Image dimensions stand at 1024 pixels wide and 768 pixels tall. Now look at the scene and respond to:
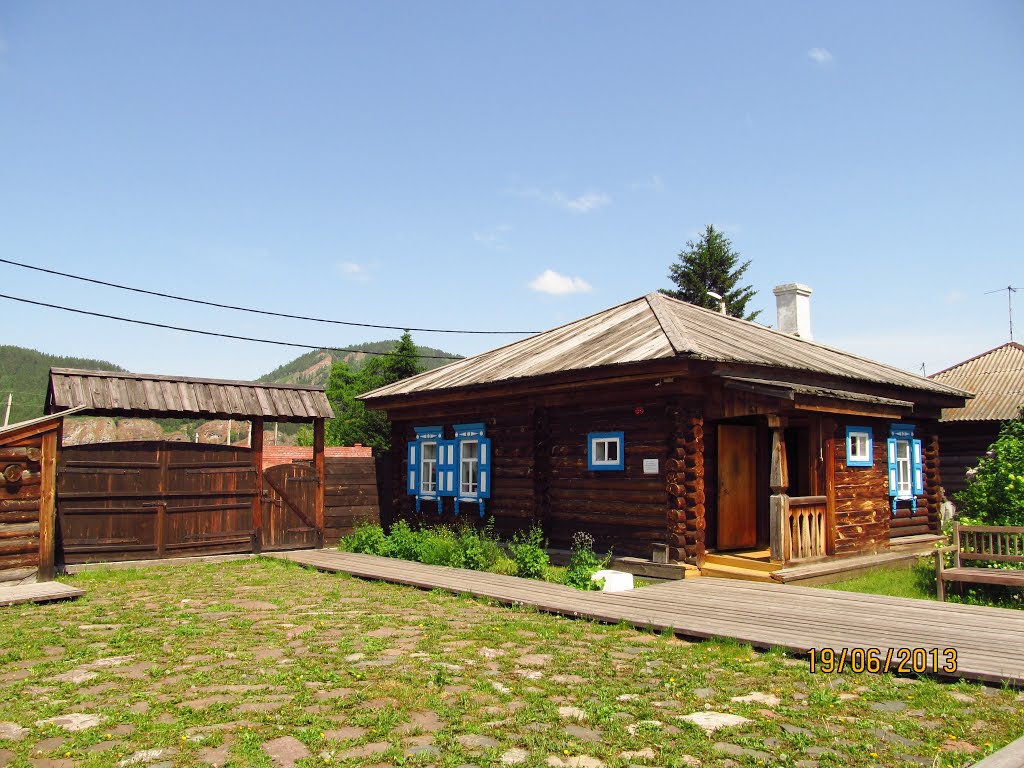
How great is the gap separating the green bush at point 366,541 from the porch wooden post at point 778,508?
725cm

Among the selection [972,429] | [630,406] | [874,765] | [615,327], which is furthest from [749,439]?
[972,429]

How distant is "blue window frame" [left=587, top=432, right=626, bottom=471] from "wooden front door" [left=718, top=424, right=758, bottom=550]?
1.55 meters

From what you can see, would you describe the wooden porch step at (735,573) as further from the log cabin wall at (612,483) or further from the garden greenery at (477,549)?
the garden greenery at (477,549)

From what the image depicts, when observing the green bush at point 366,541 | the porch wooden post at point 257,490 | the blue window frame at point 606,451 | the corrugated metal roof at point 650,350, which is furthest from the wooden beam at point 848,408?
the porch wooden post at point 257,490

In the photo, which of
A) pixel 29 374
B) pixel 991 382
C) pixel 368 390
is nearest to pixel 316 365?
pixel 29 374

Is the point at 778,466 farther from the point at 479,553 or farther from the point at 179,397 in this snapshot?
the point at 179,397

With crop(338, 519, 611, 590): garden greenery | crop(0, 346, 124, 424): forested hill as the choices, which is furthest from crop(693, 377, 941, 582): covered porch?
crop(0, 346, 124, 424): forested hill

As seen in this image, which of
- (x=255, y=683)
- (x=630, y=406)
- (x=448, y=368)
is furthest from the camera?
(x=448, y=368)

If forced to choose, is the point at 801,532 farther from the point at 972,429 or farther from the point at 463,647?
the point at 972,429

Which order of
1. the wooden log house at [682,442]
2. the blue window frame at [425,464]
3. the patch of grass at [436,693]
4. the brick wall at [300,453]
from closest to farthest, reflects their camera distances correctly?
the patch of grass at [436,693]
the wooden log house at [682,442]
the blue window frame at [425,464]
the brick wall at [300,453]

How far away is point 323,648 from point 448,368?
12.4 m

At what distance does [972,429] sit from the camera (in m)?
22.1

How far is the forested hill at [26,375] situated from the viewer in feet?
274

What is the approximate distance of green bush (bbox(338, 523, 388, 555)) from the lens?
49.5 ft
